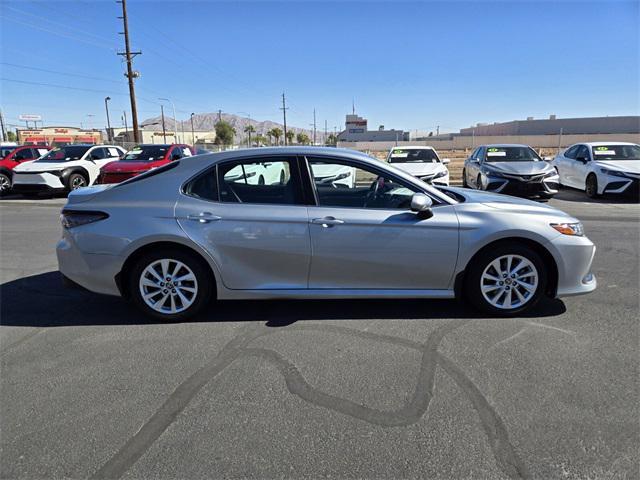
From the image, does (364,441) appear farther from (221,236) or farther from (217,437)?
(221,236)

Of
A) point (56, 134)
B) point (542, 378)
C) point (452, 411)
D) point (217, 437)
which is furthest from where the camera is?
point (56, 134)

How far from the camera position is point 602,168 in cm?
1185

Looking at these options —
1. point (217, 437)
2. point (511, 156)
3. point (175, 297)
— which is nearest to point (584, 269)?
point (217, 437)

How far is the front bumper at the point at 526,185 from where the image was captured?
11.3 meters

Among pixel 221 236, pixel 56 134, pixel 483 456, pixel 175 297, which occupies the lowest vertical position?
pixel 483 456

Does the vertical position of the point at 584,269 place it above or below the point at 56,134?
below

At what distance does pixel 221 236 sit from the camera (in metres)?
3.77

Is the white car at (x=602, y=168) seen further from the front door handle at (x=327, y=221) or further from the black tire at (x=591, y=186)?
the front door handle at (x=327, y=221)

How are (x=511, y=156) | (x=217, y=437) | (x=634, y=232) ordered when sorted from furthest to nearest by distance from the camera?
(x=511, y=156)
(x=634, y=232)
(x=217, y=437)

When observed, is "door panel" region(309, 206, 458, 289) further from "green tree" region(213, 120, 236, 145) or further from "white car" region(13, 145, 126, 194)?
"green tree" region(213, 120, 236, 145)

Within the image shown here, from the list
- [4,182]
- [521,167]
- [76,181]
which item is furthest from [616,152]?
[4,182]

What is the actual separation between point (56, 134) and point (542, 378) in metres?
107

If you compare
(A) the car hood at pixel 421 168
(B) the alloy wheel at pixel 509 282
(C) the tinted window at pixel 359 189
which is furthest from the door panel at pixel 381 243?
(A) the car hood at pixel 421 168

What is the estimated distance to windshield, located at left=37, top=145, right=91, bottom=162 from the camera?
14.5 m
